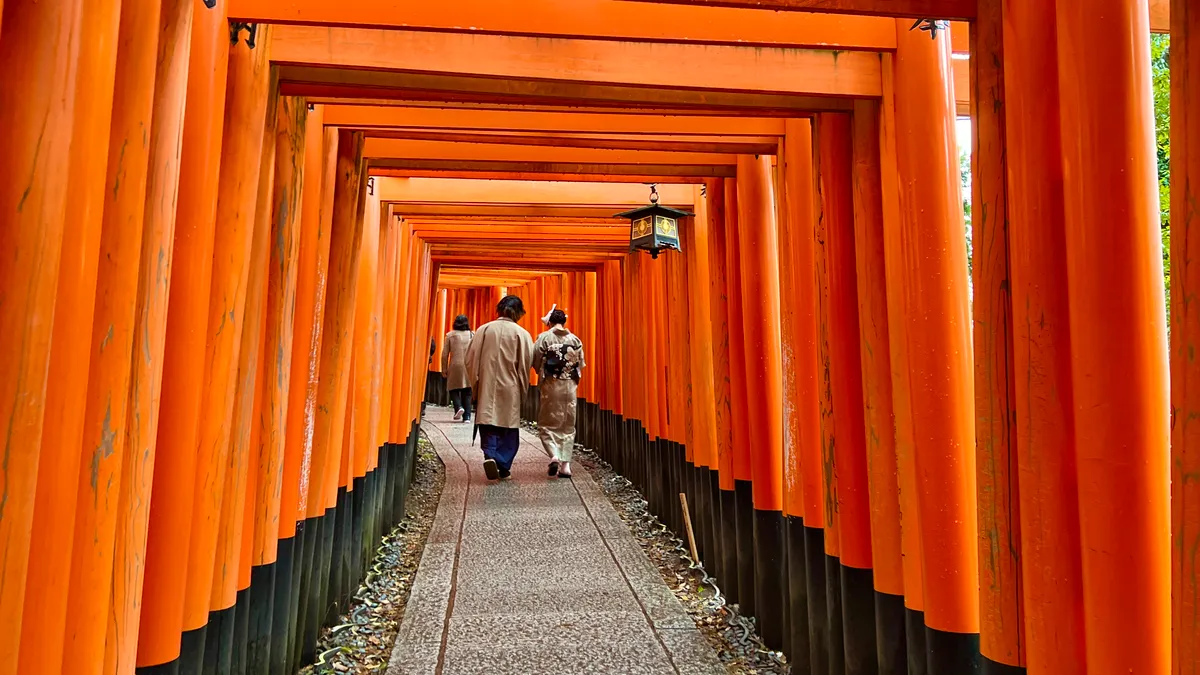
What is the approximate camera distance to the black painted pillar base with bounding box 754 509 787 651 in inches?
141

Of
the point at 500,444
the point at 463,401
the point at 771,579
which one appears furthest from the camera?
the point at 463,401

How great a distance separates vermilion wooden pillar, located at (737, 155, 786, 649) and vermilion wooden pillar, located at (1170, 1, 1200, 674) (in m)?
2.37

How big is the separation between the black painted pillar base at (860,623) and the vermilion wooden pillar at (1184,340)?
1461mm

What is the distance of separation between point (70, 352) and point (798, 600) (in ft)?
9.41

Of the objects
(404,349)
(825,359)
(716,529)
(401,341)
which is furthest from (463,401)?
(825,359)

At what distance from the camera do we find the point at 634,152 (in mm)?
3812

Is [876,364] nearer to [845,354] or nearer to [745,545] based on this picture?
[845,354]

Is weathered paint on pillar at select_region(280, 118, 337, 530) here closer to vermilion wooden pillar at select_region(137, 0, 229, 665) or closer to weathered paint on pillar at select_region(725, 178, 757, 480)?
vermilion wooden pillar at select_region(137, 0, 229, 665)

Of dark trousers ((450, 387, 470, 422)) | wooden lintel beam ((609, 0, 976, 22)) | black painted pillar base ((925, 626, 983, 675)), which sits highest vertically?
wooden lintel beam ((609, 0, 976, 22))

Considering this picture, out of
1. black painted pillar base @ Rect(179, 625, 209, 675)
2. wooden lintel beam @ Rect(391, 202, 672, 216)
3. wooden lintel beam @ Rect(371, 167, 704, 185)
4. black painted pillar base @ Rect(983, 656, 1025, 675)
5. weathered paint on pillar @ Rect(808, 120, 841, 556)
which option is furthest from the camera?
wooden lintel beam @ Rect(391, 202, 672, 216)

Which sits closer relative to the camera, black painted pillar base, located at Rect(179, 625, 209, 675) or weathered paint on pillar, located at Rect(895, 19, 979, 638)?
black painted pillar base, located at Rect(179, 625, 209, 675)

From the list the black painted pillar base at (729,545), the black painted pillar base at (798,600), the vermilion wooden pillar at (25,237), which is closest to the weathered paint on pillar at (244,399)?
the vermilion wooden pillar at (25,237)

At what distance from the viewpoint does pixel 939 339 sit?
6.95ft

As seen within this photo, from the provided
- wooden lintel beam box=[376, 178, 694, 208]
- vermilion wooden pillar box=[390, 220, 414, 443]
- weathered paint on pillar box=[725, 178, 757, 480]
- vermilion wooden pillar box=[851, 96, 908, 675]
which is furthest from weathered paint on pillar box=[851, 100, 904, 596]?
vermilion wooden pillar box=[390, 220, 414, 443]
